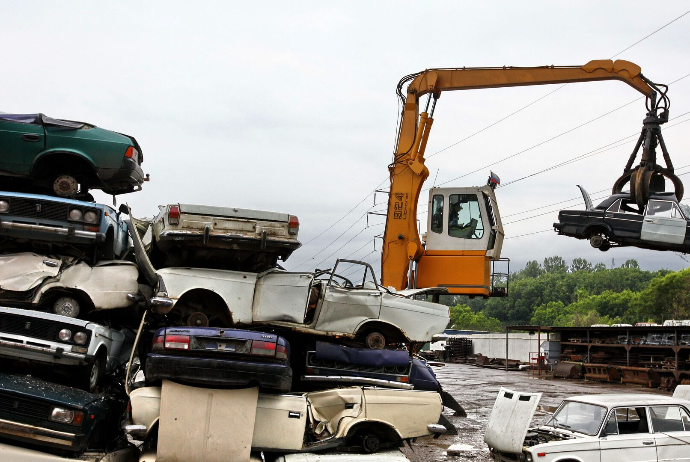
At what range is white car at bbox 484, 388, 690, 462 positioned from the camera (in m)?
8.20

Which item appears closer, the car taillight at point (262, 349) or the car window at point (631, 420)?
the car taillight at point (262, 349)

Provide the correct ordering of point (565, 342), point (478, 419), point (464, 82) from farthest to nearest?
point (565, 342), point (464, 82), point (478, 419)

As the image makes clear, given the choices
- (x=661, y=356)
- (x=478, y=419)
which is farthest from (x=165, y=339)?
(x=661, y=356)

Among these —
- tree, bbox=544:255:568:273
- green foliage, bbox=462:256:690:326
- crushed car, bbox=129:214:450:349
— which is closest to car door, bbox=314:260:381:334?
crushed car, bbox=129:214:450:349

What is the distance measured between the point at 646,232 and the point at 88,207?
13.9m

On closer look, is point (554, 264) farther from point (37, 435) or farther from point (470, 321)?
point (37, 435)

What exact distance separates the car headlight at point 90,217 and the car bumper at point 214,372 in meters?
2.13

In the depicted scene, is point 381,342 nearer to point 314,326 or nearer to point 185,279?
point 314,326

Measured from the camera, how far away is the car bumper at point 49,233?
7.68 m

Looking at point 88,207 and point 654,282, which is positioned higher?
point 654,282

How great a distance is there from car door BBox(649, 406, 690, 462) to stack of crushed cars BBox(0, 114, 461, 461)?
2.83 metres

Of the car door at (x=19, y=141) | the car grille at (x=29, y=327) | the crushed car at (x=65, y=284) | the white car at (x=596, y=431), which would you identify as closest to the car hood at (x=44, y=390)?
the car grille at (x=29, y=327)

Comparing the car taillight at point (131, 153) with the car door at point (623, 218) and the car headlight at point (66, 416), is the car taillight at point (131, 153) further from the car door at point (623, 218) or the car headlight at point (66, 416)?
the car door at point (623, 218)

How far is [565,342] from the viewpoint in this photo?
3102 cm
